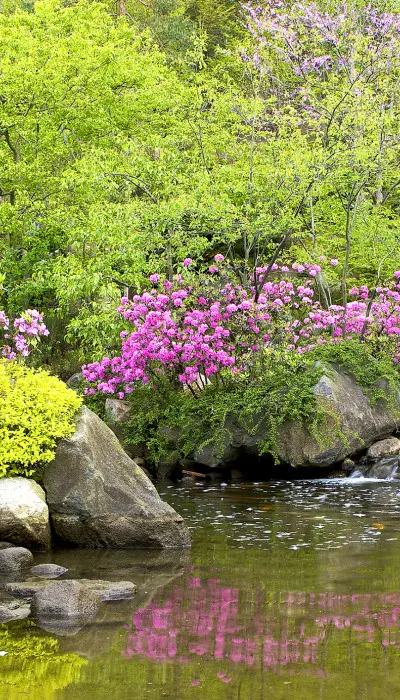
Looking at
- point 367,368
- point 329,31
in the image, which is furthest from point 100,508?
point 329,31

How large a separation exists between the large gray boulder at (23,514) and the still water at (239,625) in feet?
0.90

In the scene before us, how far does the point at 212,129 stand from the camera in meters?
17.8

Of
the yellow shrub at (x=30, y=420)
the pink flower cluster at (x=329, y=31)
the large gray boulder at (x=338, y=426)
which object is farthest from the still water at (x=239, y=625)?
the pink flower cluster at (x=329, y=31)

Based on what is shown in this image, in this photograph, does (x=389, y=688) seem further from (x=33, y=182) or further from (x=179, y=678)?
(x=33, y=182)

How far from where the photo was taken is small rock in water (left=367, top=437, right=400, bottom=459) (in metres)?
14.3

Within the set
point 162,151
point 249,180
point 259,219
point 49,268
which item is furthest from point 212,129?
point 49,268

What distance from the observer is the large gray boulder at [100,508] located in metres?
8.89

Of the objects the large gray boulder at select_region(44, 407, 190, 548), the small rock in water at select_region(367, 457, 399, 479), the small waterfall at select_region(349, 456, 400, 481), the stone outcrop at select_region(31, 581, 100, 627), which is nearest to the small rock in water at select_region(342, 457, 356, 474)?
the small waterfall at select_region(349, 456, 400, 481)

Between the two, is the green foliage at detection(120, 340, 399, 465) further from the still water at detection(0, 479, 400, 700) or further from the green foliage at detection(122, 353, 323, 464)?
the still water at detection(0, 479, 400, 700)

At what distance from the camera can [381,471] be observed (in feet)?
44.7

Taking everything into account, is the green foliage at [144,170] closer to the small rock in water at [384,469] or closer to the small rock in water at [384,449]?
the small rock in water at [384,449]

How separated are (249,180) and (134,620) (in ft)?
36.5

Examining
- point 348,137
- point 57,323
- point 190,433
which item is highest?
point 348,137

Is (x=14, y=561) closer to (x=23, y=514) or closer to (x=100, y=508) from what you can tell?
(x=23, y=514)
